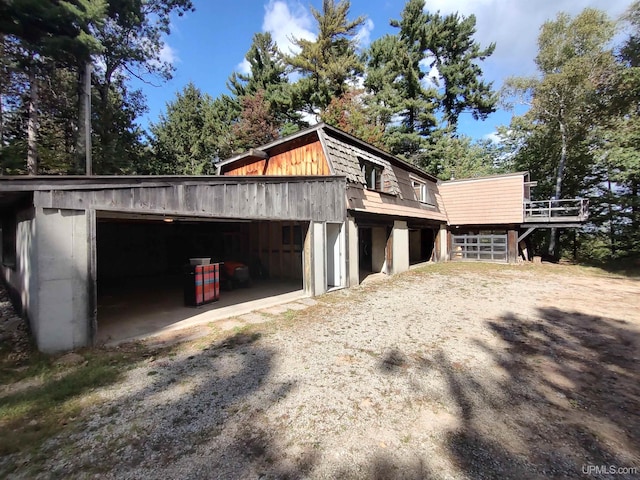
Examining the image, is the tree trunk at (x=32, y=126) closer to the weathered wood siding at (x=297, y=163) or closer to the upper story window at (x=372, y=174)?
the weathered wood siding at (x=297, y=163)

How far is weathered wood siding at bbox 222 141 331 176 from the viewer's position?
1021cm

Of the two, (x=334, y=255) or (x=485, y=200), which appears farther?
(x=485, y=200)

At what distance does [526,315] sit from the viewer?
682 cm

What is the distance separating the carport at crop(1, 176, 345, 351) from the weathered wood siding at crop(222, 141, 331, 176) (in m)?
1.19

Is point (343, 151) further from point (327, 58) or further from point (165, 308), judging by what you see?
point (327, 58)

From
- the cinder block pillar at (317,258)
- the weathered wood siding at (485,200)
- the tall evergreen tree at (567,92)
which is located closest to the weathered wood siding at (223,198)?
the cinder block pillar at (317,258)

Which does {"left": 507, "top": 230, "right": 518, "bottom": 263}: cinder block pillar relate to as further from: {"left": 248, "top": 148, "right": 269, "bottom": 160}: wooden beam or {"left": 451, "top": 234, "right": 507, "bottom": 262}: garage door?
{"left": 248, "top": 148, "right": 269, "bottom": 160}: wooden beam

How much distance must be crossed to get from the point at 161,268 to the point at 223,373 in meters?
12.9

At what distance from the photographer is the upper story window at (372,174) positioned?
11852 mm

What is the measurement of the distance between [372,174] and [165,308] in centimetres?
920

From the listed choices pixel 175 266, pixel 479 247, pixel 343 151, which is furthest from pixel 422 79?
pixel 175 266

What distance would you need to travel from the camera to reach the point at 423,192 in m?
16.6

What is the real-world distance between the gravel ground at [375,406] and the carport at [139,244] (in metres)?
1.73

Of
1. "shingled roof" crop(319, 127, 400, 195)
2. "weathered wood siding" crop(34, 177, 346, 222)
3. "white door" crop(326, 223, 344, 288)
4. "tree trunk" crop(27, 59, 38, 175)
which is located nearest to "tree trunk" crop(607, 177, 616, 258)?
"shingled roof" crop(319, 127, 400, 195)
